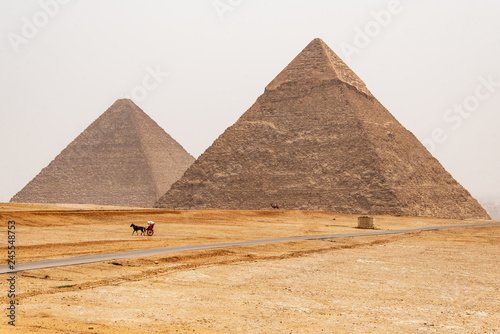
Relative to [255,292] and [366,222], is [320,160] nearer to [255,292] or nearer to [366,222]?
[366,222]

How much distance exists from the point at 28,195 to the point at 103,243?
355 ft

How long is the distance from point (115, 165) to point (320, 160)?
181 feet

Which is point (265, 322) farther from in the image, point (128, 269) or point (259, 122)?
point (259, 122)

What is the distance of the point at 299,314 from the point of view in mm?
9297

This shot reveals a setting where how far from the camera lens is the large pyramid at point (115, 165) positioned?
4464 inches

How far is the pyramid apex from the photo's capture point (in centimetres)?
8931

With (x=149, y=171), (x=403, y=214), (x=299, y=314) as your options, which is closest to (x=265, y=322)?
(x=299, y=314)

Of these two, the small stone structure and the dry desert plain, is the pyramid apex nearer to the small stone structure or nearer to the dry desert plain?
the small stone structure

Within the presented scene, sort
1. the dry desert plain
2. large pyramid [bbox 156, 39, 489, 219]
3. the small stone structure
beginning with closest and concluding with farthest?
1. the dry desert plain
2. the small stone structure
3. large pyramid [bbox 156, 39, 489, 219]

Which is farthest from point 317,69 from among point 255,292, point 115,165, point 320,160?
point 255,292

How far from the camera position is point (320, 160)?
7931 centimetres

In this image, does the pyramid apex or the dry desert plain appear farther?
the pyramid apex

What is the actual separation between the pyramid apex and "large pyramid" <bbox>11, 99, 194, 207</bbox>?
35.7 metres

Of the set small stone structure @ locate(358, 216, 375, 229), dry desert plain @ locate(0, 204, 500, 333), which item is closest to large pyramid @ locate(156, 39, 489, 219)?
small stone structure @ locate(358, 216, 375, 229)
